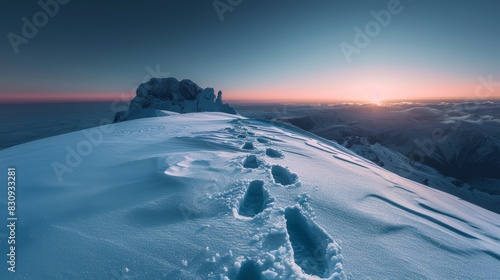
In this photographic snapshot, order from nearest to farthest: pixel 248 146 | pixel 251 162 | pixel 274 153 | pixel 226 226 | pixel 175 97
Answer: pixel 226 226
pixel 251 162
pixel 274 153
pixel 248 146
pixel 175 97

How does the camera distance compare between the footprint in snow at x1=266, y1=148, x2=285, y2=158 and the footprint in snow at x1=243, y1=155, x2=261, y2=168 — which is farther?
the footprint in snow at x1=266, y1=148, x2=285, y2=158

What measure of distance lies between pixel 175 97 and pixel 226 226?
60.2m

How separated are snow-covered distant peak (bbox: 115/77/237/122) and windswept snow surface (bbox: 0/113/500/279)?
161 feet

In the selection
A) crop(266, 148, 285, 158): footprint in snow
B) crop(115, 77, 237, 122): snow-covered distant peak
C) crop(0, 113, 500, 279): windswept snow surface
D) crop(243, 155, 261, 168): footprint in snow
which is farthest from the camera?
crop(115, 77, 237, 122): snow-covered distant peak

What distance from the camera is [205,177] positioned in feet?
13.5

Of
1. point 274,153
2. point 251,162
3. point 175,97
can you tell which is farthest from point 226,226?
point 175,97

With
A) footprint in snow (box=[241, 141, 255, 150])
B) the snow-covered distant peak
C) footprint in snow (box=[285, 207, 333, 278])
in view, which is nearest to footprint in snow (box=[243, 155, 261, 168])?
footprint in snow (box=[241, 141, 255, 150])

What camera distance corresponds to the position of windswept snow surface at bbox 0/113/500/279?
209 centimetres

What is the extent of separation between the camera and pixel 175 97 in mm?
57781

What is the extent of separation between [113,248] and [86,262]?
0.23m

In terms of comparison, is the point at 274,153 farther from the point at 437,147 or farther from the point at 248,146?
the point at 437,147

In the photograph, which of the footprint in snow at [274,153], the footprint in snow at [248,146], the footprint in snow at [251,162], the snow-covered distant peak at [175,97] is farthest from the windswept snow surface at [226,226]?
the snow-covered distant peak at [175,97]

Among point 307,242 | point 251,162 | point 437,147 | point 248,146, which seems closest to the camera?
point 307,242

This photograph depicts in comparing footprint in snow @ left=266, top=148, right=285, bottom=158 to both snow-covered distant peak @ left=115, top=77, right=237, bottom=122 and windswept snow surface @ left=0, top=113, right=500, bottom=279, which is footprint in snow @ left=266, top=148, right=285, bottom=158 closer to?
windswept snow surface @ left=0, top=113, right=500, bottom=279
